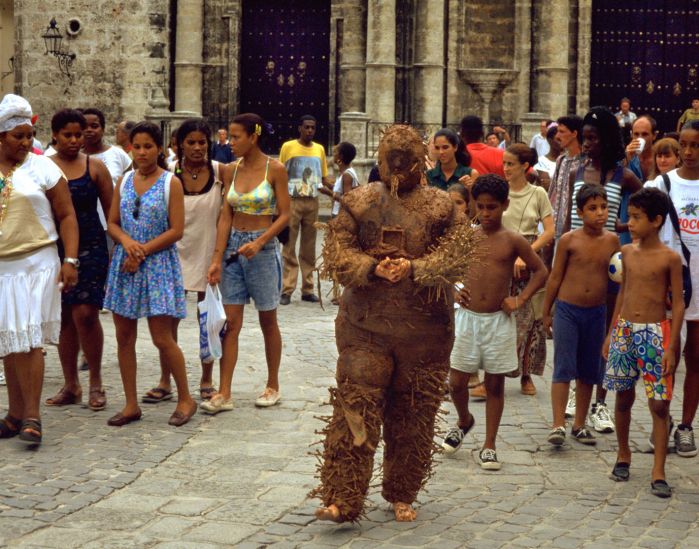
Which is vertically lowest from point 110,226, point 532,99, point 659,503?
point 659,503

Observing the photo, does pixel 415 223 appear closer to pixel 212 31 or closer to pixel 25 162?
pixel 25 162

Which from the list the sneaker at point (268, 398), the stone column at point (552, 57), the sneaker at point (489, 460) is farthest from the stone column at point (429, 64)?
the sneaker at point (489, 460)

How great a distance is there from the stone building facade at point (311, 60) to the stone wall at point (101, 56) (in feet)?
0.06

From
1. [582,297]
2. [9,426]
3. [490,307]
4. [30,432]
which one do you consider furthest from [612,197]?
[9,426]

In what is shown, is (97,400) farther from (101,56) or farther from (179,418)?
(101,56)

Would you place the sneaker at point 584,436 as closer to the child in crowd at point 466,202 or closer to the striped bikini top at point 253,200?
the child in crowd at point 466,202

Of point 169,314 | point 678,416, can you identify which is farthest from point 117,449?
point 678,416

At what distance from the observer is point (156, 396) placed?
29.0ft

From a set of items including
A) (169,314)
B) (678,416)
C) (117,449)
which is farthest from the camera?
(678,416)

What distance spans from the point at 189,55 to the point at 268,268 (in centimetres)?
1686

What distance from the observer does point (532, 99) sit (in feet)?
83.3

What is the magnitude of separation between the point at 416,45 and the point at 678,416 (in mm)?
16852

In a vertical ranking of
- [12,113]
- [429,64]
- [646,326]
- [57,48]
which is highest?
[57,48]

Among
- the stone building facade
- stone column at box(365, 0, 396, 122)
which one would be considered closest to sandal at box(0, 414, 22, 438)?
the stone building facade
